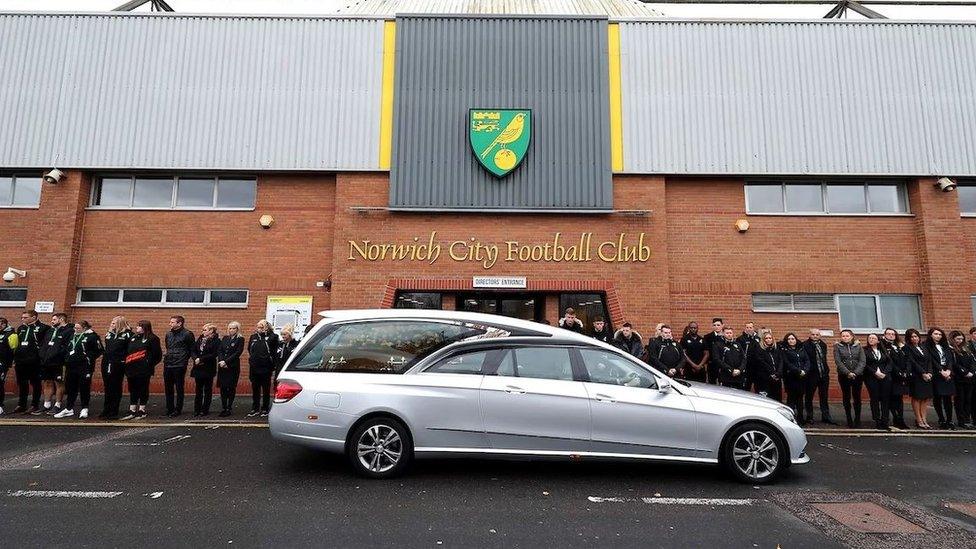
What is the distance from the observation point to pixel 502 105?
12.1 m

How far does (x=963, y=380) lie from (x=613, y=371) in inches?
295

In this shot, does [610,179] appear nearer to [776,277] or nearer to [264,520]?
[776,277]

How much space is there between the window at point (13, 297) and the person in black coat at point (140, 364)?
5.16 metres

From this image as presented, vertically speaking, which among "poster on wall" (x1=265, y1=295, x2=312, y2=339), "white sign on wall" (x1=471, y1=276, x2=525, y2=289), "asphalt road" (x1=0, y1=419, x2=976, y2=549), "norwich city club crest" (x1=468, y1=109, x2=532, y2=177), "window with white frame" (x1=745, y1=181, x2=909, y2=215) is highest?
"norwich city club crest" (x1=468, y1=109, x2=532, y2=177)

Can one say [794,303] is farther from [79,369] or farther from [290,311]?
[79,369]

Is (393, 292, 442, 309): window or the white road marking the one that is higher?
(393, 292, 442, 309): window

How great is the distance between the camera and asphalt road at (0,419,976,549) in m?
4.01

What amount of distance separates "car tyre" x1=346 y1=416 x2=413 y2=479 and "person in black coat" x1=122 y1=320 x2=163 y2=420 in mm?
5615

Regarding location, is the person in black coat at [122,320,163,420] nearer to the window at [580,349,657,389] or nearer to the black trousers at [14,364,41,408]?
the black trousers at [14,364,41,408]

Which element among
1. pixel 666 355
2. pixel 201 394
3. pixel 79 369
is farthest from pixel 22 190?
pixel 666 355

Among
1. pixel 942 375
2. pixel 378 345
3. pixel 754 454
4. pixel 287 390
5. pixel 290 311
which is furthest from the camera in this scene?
pixel 290 311

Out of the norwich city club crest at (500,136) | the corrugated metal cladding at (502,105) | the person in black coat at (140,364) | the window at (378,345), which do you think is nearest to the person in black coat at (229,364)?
the person in black coat at (140,364)

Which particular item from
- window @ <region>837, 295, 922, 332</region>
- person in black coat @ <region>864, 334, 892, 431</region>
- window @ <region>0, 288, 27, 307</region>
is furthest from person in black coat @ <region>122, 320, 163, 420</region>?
window @ <region>837, 295, 922, 332</region>

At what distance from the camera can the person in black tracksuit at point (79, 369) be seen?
29.0 ft
